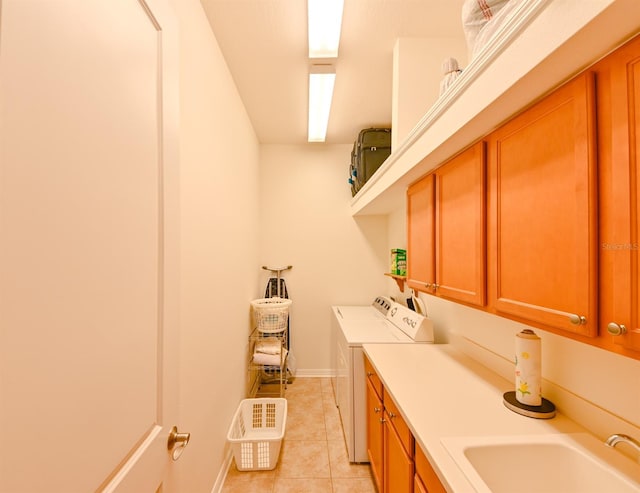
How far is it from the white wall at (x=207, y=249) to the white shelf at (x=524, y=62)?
111 centimetres

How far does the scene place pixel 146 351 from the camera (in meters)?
0.73

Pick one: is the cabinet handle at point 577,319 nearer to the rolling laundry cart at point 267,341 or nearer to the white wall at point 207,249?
the white wall at point 207,249

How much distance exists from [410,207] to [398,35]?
1042mm

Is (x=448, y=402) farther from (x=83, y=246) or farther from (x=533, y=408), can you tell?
(x=83, y=246)

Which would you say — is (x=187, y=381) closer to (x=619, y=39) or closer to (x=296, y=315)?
(x=619, y=39)

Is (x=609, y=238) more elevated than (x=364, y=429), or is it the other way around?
(x=609, y=238)

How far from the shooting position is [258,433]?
2.37 meters

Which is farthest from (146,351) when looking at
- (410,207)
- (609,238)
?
(410,207)

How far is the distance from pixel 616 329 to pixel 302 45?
80.6 inches

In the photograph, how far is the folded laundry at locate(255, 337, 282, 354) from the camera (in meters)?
2.73

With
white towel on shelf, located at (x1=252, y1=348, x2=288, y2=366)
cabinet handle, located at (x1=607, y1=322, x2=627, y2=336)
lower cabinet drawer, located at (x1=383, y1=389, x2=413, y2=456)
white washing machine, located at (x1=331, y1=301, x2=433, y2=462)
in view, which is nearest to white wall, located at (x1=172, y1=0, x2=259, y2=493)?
white towel on shelf, located at (x1=252, y1=348, x2=288, y2=366)

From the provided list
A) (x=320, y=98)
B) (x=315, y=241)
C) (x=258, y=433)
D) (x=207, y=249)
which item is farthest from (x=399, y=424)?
(x=315, y=241)

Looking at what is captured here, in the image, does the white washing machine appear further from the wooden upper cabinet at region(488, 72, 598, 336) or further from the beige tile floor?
the wooden upper cabinet at region(488, 72, 598, 336)

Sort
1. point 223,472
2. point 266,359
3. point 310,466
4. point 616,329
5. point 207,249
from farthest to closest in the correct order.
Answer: point 266,359
point 310,466
point 223,472
point 207,249
point 616,329
